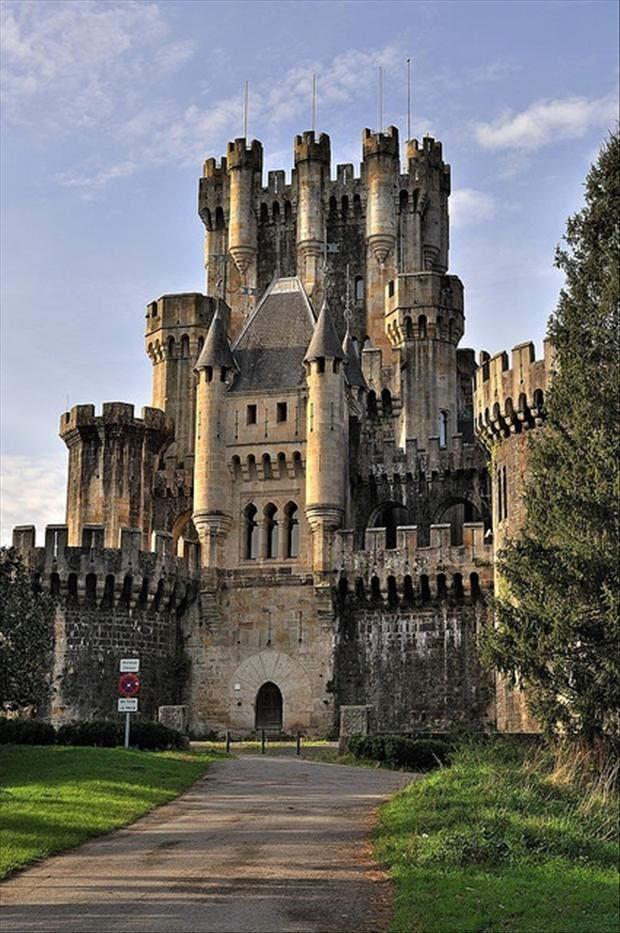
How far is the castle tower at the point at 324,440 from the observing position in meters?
52.1

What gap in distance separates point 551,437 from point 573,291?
3.51m

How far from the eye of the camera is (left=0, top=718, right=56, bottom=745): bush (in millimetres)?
40688

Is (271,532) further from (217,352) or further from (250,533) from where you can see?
(217,352)

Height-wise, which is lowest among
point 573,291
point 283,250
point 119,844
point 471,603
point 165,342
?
point 119,844

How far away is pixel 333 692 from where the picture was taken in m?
50.2

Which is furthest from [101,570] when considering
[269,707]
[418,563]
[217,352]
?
[418,563]

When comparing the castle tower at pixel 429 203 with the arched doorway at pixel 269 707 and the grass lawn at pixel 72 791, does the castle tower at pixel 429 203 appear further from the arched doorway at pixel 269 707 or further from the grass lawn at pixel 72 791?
the grass lawn at pixel 72 791

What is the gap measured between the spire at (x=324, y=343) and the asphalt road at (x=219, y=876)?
28.4 m

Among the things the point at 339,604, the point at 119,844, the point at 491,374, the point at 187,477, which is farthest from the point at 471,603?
the point at 119,844

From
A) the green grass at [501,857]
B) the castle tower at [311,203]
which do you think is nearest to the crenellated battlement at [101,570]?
the castle tower at [311,203]

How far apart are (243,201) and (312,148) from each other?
539 centimetres

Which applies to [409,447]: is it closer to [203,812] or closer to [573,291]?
[573,291]

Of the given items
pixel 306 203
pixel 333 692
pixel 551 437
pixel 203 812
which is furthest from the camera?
pixel 306 203

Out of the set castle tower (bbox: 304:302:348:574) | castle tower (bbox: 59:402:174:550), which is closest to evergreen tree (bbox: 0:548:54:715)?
castle tower (bbox: 304:302:348:574)
